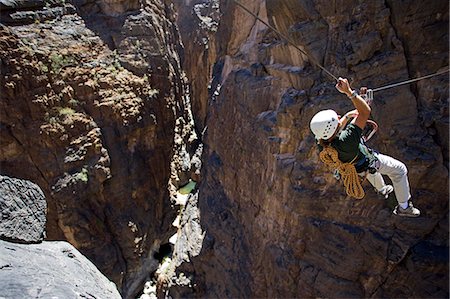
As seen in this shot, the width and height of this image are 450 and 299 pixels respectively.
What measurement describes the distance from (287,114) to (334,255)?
3.33 meters

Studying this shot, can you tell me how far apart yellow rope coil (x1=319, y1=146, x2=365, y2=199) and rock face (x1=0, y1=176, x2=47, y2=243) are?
3.90 metres

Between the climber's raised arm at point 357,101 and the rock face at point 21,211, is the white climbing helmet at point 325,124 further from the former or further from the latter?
the rock face at point 21,211

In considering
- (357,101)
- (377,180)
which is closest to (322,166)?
(377,180)

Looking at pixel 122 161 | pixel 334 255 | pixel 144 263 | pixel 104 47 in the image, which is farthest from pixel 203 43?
pixel 334 255

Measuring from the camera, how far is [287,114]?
27.9ft

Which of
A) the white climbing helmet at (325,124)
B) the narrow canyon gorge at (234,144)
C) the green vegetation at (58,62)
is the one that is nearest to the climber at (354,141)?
the white climbing helmet at (325,124)

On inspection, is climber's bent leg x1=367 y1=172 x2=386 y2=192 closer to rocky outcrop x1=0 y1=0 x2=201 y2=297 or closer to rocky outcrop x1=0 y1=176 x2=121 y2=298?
rocky outcrop x1=0 y1=176 x2=121 y2=298

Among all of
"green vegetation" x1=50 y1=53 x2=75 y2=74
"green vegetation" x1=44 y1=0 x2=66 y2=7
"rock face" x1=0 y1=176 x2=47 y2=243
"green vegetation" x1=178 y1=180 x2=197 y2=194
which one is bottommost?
"green vegetation" x1=178 y1=180 x2=197 y2=194

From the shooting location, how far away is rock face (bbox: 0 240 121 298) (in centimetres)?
345

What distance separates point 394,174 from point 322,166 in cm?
325

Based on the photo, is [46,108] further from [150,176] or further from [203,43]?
[203,43]

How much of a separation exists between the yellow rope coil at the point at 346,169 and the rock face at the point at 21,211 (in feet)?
12.8

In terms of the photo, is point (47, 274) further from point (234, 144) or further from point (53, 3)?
point (53, 3)

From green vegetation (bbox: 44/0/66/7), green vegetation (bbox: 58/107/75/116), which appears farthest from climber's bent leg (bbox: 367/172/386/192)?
green vegetation (bbox: 44/0/66/7)
